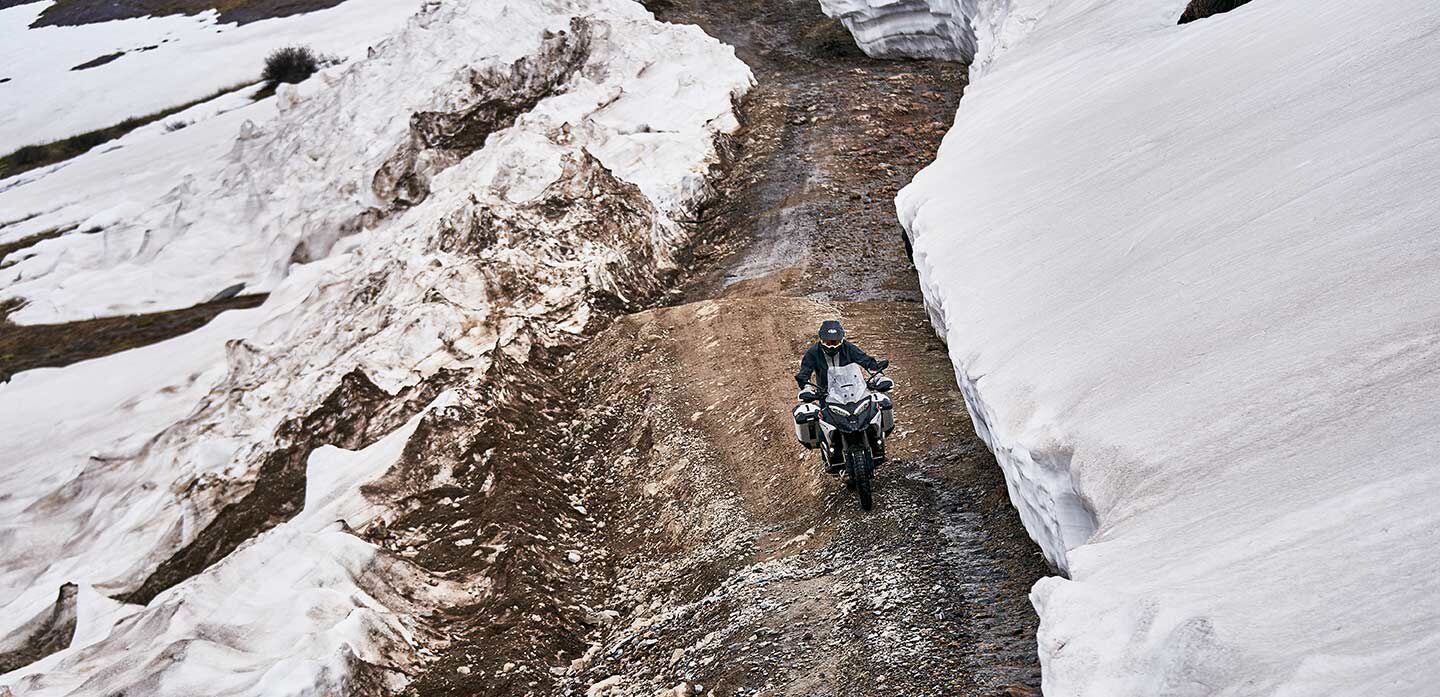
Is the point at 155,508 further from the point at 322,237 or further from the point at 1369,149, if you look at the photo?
the point at 1369,149

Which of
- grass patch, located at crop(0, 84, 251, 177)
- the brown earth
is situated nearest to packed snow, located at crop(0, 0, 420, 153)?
grass patch, located at crop(0, 84, 251, 177)

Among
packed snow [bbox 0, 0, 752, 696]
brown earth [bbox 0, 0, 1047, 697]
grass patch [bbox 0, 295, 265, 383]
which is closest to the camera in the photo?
brown earth [bbox 0, 0, 1047, 697]

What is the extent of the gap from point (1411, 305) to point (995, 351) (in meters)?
3.96

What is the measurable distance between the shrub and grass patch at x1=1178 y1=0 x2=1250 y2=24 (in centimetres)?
4424

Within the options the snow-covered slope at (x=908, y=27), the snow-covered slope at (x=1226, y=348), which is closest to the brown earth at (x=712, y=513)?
the snow-covered slope at (x=1226, y=348)

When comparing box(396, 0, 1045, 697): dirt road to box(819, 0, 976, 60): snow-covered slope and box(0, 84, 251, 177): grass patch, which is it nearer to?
box(819, 0, 976, 60): snow-covered slope

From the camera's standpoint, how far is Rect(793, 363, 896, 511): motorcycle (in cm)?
1138

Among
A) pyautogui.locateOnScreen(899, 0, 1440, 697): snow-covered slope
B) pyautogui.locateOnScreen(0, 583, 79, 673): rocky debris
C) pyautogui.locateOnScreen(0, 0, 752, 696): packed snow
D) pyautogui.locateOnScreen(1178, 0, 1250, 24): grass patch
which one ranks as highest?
pyautogui.locateOnScreen(1178, 0, 1250, 24): grass patch

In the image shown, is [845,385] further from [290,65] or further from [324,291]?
[290,65]

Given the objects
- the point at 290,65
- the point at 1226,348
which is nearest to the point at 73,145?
the point at 290,65

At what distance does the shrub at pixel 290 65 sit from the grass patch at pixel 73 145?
2.09 m

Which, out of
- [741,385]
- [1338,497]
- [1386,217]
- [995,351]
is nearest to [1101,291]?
[995,351]

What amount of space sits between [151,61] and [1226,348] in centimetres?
6591

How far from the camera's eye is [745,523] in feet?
42.6
